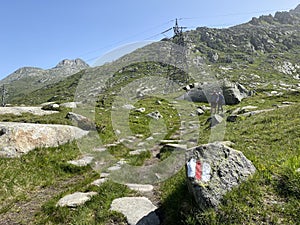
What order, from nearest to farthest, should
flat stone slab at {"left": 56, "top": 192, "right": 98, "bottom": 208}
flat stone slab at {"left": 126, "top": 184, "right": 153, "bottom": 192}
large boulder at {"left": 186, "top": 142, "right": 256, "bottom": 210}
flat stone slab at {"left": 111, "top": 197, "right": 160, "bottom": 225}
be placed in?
1. large boulder at {"left": 186, "top": 142, "right": 256, "bottom": 210}
2. flat stone slab at {"left": 111, "top": 197, "right": 160, "bottom": 225}
3. flat stone slab at {"left": 56, "top": 192, "right": 98, "bottom": 208}
4. flat stone slab at {"left": 126, "top": 184, "right": 153, "bottom": 192}

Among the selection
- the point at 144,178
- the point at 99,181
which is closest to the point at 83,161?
the point at 99,181

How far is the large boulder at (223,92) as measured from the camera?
43.7 metres

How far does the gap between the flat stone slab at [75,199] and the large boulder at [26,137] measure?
543 cm

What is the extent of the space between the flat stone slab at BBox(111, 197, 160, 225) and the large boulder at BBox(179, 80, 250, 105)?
122ft

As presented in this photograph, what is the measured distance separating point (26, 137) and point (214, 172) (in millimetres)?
11298

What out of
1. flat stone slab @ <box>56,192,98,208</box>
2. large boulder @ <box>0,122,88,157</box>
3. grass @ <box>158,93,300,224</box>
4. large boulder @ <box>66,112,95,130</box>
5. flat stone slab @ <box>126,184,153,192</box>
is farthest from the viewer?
large boulder @ <box>66,112,95,130</box>

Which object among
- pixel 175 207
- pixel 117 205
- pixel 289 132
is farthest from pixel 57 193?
pixel 289 132

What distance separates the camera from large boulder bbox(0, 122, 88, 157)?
1297 centimetres

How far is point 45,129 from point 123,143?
18.8ft

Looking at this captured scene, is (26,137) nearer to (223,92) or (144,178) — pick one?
(144,178)

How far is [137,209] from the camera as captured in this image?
7.93 metres

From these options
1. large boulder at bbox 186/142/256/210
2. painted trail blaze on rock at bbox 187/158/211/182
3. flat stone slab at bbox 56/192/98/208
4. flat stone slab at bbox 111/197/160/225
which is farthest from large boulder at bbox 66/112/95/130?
painted trail blaze on rock at bbox 187/158/211/182

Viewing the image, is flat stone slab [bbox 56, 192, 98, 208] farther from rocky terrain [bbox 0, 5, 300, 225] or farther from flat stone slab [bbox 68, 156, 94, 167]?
flat stone slab [bbox 68, 156, 94, 167]

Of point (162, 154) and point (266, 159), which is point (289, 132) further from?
point (162, 154)
